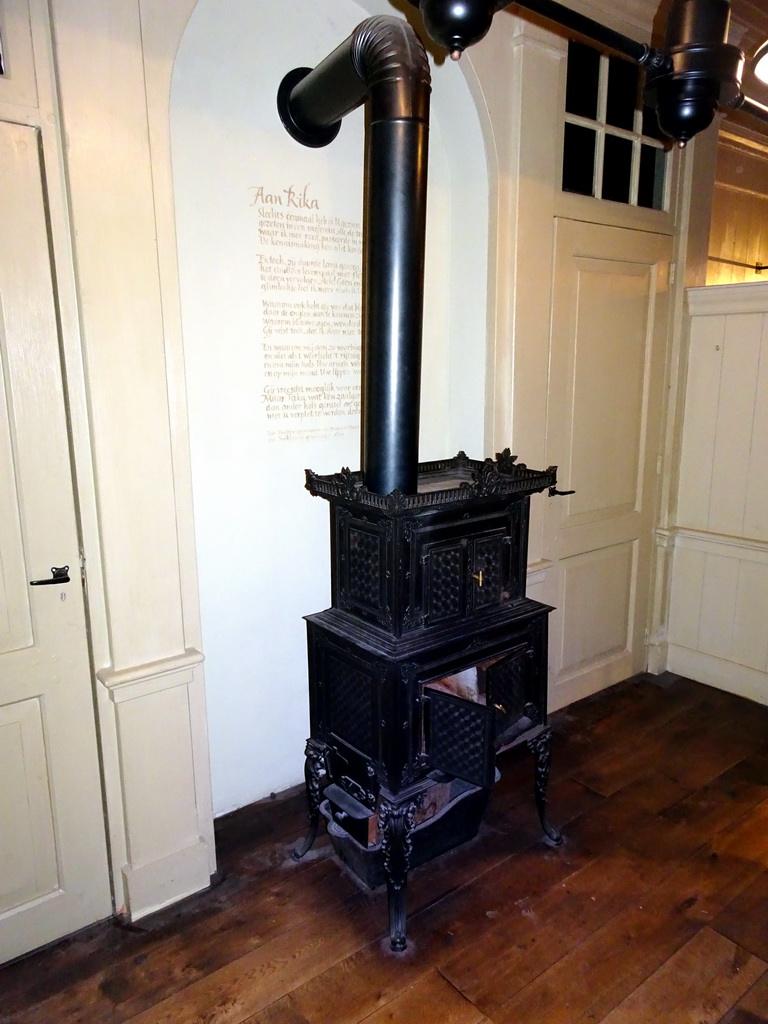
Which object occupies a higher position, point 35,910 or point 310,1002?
point 35,910

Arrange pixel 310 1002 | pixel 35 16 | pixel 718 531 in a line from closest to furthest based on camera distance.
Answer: pixel 35 16 < pixel 310 1002 < pixel 718 531

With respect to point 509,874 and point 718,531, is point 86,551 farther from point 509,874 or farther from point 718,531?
point 718,531

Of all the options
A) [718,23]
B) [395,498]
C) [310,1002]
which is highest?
[718,23]

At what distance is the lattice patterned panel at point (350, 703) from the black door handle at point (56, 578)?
72cm

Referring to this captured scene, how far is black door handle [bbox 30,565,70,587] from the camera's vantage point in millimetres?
1664

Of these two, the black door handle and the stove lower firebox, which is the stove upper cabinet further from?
the black door handle

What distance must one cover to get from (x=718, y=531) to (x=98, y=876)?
2729 mm

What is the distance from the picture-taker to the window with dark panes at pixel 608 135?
2.53m

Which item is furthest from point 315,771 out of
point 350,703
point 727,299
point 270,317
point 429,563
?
point 727,299

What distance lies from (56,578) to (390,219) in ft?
3.93

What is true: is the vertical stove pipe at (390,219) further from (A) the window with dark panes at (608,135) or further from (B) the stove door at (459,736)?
(A) the window with dark panes at (608,135)

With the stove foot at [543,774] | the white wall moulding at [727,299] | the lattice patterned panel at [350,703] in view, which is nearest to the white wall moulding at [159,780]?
the lattice patterned panel at [350,703]

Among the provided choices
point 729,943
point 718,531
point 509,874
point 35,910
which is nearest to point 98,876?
point 35,910

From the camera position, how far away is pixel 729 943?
1765mm
